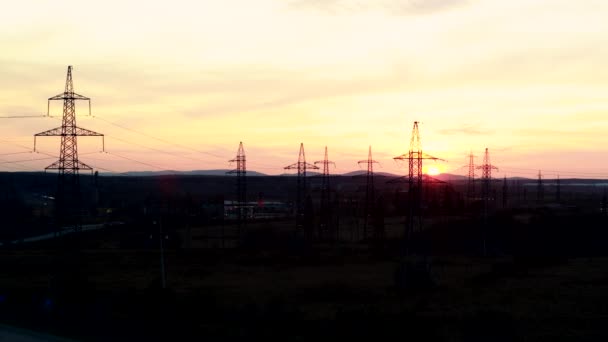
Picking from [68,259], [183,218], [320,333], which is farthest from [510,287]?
[183,218]

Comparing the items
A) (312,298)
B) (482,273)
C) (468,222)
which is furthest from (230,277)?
(468,222)

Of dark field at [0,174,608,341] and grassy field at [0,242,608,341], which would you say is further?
dark field at [0,174,608,341]

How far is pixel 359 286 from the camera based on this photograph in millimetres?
38875

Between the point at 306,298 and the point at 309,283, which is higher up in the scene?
the point at 306,298

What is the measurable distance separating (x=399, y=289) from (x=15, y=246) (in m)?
44.1

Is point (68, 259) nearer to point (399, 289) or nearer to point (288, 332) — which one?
point (399, 289)

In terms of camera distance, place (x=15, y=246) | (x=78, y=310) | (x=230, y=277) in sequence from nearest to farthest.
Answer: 1. (x=78, y=310)
2. (x=230, y=277)
3. (x=15, y=246)

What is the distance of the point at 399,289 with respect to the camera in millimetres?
37156

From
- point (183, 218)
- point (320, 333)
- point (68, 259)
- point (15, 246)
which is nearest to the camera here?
point (320, 333)

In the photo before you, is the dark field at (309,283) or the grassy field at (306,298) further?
the dark field at (309,283)

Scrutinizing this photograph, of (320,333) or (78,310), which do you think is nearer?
(320,333)

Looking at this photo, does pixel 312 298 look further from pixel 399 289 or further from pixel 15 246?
pixel 15 246

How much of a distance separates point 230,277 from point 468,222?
42.4m

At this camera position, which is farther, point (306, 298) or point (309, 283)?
point (309, 283)
